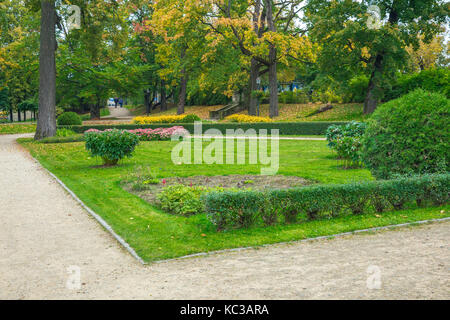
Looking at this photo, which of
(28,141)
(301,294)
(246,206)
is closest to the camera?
(301,294)

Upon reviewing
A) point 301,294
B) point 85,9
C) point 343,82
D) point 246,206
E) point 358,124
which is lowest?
point 301,294

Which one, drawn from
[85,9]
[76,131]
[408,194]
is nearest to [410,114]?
[408,194]

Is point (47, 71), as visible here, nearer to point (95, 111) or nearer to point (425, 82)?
point (95, 111)

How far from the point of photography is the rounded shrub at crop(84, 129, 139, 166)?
41.9ft

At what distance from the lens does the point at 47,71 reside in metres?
22.9

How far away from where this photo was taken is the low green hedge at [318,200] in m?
6.63

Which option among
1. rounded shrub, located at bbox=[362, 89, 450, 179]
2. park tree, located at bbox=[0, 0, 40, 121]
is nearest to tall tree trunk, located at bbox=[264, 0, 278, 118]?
park tree, located at bbox=[0, 0, 40, 121]

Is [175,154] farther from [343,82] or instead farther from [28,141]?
[343,82]

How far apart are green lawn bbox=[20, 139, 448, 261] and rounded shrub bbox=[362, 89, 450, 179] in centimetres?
92

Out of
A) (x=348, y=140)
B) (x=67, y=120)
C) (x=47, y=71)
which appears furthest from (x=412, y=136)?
(x=67, y=120)

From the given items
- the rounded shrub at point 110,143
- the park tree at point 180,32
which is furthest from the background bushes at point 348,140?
the park tree at point 180,32

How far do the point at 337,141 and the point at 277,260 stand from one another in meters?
7.94

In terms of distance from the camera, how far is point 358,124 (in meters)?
12.9

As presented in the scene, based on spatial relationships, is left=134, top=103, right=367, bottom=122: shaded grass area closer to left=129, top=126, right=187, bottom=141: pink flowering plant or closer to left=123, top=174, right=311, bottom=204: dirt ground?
left=129, top=126, right=187, bottom=141: pink flowering plant
